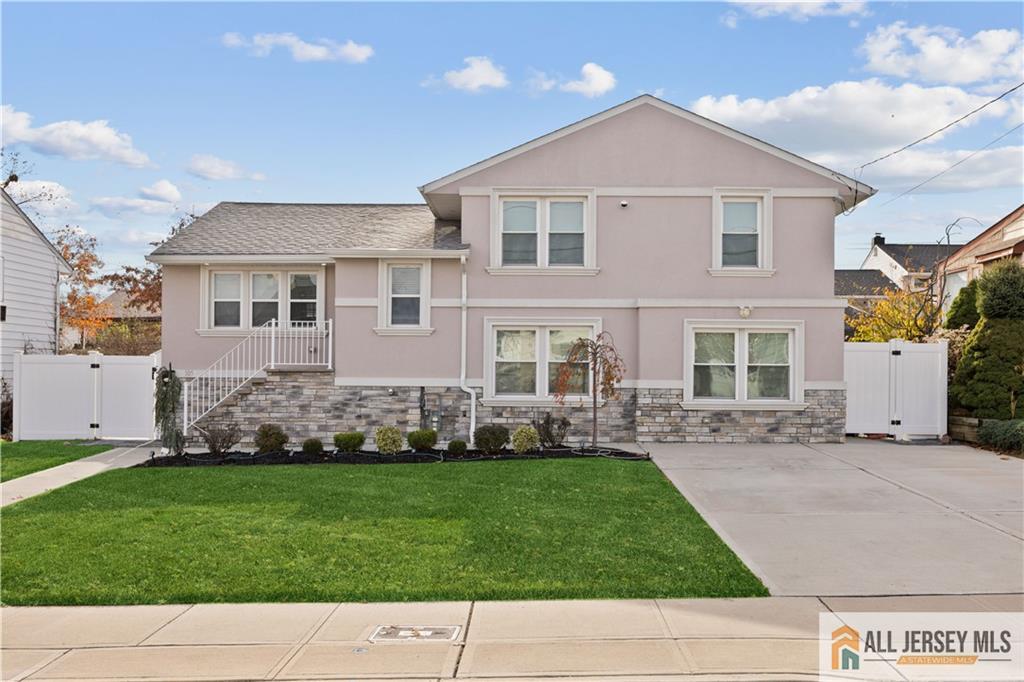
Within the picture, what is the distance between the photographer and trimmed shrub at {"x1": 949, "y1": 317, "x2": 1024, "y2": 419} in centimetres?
1534

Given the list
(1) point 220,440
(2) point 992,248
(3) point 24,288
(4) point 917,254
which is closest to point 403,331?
(1) point 220,440

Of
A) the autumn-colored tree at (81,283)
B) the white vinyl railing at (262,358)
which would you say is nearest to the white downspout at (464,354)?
the white vinyl railing at (262,358)

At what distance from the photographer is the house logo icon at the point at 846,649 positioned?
16.9 feet

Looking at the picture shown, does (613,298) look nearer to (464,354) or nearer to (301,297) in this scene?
(464,354)

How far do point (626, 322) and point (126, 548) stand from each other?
35.0 ft

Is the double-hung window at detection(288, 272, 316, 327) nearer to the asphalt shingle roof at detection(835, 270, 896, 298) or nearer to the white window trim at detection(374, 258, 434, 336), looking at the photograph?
the white window trim at detection(374, 258, 434, 336)

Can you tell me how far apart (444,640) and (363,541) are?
8.92ft

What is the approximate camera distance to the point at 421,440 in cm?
1423

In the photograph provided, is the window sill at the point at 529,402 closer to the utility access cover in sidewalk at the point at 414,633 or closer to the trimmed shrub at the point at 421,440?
the trimmed shrub at the point at 421,440

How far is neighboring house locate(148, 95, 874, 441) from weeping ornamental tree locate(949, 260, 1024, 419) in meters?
2.53

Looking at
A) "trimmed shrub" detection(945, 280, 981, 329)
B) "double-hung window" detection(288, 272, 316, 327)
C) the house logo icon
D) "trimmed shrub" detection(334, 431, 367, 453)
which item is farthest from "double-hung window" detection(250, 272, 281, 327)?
"trimmed shrub" detection(945, 280, 981, 329)

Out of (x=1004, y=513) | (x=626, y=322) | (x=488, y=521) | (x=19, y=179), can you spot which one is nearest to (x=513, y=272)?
(x=626, y=322)

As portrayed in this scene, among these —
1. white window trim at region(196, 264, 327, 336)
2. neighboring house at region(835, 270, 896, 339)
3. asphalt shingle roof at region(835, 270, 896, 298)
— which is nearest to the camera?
white window trim at region(196, 264, 327, 336)

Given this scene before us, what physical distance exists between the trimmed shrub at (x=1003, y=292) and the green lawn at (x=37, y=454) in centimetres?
1768
